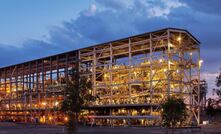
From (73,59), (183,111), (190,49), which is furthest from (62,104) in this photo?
(73,59)

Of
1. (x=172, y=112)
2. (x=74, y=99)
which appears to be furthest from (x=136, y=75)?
(x=74, y=99)

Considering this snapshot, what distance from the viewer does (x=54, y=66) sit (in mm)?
134750

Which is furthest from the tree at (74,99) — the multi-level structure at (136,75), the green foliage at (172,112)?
the multi-level structure at (136,75)

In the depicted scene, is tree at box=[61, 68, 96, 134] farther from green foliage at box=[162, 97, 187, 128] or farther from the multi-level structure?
the multi-level structure

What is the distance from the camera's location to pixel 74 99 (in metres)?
30.8

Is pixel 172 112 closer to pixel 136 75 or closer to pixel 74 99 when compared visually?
pixel 74 99

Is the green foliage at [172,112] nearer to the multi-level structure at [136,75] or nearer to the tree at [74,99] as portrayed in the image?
the tree at [74,99]

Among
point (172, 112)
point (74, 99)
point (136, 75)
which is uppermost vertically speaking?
point (136, 75)

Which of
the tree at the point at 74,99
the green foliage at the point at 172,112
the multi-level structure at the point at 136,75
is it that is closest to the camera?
the tree at the point at 74,99

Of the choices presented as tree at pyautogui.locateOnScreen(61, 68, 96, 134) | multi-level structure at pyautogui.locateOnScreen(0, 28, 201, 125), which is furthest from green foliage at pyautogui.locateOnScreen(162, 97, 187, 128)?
multi-level structure at pyautogui.locateOnScreen(0, 28, 201, 125)

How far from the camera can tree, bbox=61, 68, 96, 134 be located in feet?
101

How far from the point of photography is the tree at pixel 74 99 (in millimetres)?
30688

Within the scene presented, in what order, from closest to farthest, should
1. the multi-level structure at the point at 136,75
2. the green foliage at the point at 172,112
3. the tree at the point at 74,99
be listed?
the tree at the point at 74,99 → the green foliage at the point at 172,112 → the multi-level structure at the point at 136,75

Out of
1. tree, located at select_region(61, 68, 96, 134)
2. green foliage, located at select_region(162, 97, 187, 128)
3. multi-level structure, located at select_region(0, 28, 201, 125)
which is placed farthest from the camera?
multi-level structure, located at select_region(0, 28, 201, 125)
